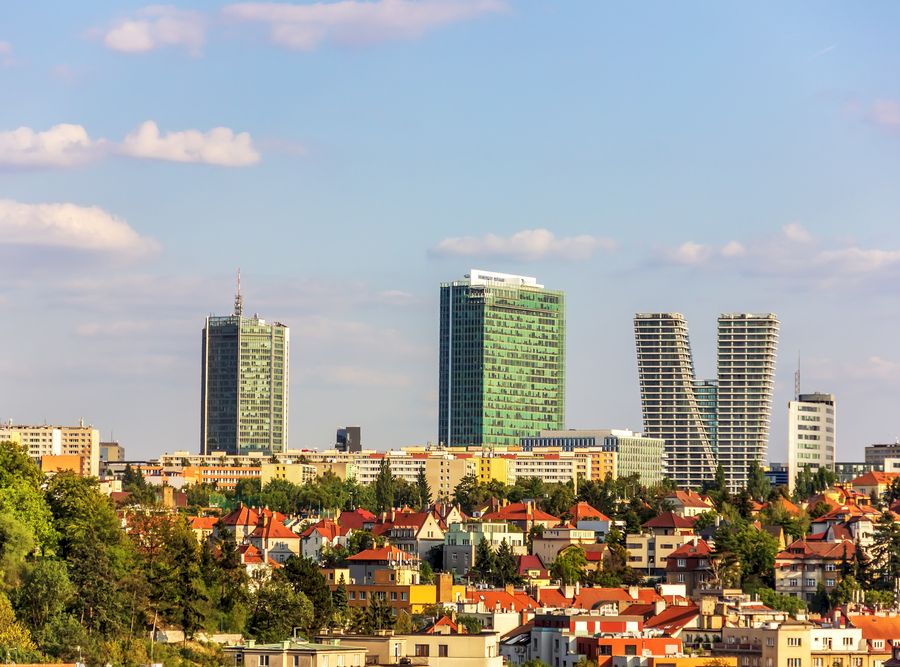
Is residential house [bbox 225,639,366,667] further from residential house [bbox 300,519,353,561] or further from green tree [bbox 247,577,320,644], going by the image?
residential house [bbox 300,519,353,561]

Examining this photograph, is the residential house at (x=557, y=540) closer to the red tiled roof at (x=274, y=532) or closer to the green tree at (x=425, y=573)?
the green tree at (x=425, y=573)

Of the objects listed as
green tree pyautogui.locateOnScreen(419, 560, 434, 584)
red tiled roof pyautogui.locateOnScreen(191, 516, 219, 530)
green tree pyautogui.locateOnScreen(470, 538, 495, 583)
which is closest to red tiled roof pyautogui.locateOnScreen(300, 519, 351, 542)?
red tiled roof pyautogui.locateOnScreen(191, 516, 219, 530)

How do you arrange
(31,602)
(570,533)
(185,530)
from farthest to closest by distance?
(570,533)
(185,530)
(31,602)

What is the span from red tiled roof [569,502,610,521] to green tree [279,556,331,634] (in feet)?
174

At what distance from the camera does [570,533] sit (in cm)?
16112

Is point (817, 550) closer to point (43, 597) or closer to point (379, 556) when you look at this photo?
point (379, 556)

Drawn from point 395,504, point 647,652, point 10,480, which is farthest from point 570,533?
point 10,480

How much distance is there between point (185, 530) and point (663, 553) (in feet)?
206

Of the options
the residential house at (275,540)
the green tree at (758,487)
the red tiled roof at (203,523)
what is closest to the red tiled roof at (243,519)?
the red tiled roof at (203,523)

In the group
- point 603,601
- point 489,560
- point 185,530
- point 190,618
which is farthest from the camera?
point 489,560

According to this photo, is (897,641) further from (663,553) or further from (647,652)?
(663,553)

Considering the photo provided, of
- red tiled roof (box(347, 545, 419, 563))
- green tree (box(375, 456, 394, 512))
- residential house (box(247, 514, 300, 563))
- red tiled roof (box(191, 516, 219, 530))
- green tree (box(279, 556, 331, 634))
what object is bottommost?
green tree (box(279, 556, 331, 634))

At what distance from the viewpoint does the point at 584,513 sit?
557ft

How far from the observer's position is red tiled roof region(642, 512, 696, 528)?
162 metres
